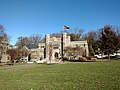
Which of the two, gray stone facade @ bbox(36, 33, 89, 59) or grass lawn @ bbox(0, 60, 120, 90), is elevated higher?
gray stone facade @ bbox(36, 33, 89, 59)

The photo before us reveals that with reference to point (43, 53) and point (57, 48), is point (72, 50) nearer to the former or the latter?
point (57, 48)

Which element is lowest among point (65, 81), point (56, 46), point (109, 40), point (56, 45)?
point (65, 81)

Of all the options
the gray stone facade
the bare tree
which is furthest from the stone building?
the bare tree

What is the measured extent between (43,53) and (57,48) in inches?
296

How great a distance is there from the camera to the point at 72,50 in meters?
64.2

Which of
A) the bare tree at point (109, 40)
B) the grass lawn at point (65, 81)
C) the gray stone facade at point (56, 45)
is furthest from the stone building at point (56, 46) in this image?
the grass lawn at point (65, 81)

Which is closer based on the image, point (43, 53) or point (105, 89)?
point (105, 89)

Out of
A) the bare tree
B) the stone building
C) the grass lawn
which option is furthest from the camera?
the stone building

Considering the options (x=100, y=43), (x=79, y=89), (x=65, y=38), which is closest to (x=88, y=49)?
(x=65, y=38)

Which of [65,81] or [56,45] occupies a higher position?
[56,45]

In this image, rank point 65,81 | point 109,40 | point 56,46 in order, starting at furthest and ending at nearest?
point 56,46 → point 109,40 → point 65,81

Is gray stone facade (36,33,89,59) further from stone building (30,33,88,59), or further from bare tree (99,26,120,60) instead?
bare tree (99,26,120,60)

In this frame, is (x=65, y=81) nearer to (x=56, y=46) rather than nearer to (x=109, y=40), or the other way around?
(x=109, y=40)

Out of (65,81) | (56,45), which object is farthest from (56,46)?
(65,81)
